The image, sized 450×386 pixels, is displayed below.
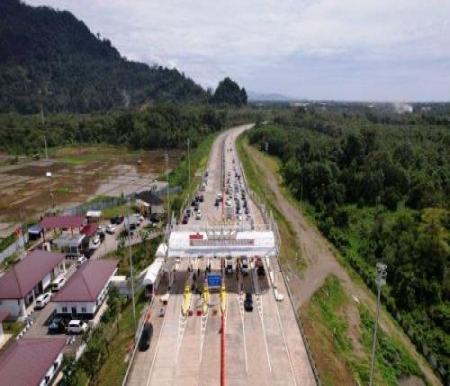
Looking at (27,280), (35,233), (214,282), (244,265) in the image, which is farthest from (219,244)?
(35,233)

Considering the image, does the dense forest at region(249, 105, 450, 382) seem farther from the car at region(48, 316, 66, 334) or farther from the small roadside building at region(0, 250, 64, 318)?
the small roadside building at region(0, 250, 64, 318)

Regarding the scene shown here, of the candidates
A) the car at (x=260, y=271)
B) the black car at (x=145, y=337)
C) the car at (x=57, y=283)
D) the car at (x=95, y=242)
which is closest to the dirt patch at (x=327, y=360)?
the car at (x=260, y=271)

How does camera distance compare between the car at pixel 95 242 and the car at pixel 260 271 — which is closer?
the car at pixel 260 271

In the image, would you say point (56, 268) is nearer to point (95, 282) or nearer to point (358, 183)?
point (95, 282)

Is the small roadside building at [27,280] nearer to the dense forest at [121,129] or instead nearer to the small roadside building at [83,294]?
the small roadside building at [83,294]

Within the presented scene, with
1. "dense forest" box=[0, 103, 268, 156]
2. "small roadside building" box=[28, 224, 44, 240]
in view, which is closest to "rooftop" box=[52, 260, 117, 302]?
"small roadside building" box=[28, 224, 44, 240]

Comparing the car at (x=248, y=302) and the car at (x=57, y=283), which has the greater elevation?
the car at (x=248, y=302)

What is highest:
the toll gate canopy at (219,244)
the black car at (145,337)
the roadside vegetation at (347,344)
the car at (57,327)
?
the toll gate canopy at (219,244)
